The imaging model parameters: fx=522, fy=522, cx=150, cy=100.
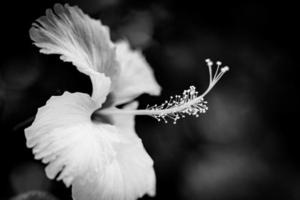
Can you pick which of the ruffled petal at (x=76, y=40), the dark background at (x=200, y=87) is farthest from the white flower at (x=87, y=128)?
the dark background at (x=200, y=87)

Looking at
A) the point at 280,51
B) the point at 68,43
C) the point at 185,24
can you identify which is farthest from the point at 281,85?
the point at 68,43

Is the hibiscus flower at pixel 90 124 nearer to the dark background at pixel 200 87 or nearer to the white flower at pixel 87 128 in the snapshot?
the white flower at pixel 87 128

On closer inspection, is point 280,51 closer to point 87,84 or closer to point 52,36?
point 87,84

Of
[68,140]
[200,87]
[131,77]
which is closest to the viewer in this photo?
[68,140]

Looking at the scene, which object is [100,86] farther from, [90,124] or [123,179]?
[123,179]

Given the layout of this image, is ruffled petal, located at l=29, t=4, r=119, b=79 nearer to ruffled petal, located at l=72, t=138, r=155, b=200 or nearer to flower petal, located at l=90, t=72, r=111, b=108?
flower petal, located at l=90, t=72, r=111, b=108

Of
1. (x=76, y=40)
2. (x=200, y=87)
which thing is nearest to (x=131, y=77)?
(x=76, y=40)
